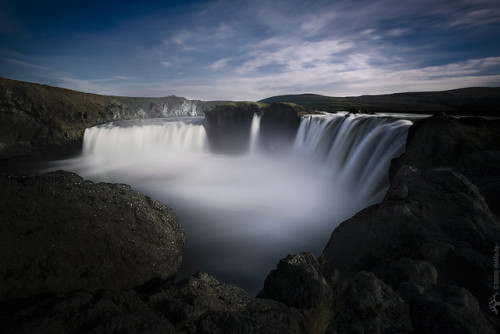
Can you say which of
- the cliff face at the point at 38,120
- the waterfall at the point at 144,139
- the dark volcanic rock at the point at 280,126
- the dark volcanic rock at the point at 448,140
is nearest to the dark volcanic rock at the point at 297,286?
the dark volcanic rock at the point at 448,140

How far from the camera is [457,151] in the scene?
22.2ft

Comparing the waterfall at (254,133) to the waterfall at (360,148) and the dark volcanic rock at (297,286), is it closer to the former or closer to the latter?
the waterfall at (360,148)

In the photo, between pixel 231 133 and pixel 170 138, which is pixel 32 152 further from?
pixel 231 133

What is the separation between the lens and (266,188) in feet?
61.1

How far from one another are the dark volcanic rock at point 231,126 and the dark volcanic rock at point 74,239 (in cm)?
2805

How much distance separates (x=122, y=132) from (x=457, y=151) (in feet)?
123

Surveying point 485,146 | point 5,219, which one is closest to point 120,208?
point 5,219

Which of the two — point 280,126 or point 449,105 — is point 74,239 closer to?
point 280,126

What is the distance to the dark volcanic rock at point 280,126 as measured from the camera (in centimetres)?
2567

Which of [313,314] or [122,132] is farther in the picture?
[122,132]

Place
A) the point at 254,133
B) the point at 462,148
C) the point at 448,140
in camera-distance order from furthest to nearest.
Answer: the point at 254,133 → the point at 448,140 → the point at 462,148

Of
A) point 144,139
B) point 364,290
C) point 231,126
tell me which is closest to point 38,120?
point 144,139

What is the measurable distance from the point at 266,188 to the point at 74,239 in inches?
598

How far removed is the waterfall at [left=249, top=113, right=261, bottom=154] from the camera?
32438mm
